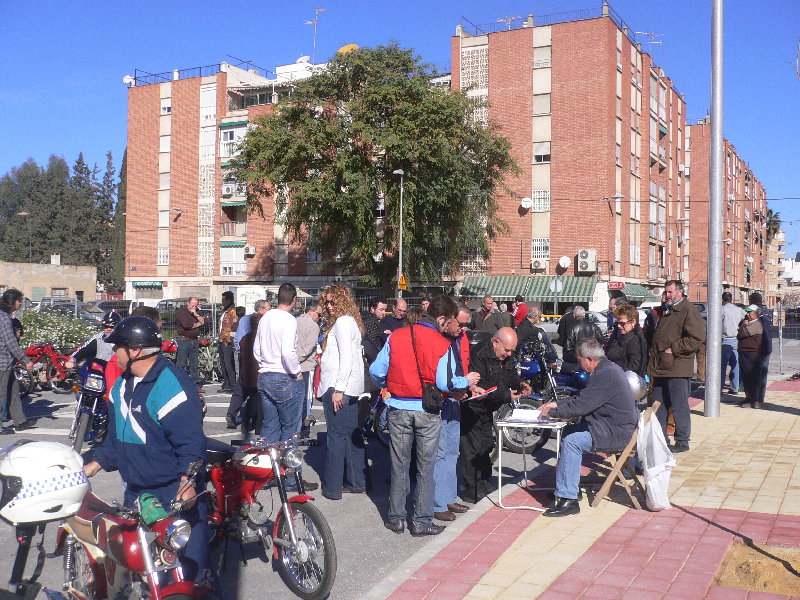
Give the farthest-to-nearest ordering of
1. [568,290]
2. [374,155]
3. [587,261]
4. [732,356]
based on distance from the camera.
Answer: [587,261], [568,290], [374,155], [732,356]

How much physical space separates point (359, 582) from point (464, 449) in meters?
2.40

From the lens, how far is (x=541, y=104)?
144 feet

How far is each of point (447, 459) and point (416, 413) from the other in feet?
2.94

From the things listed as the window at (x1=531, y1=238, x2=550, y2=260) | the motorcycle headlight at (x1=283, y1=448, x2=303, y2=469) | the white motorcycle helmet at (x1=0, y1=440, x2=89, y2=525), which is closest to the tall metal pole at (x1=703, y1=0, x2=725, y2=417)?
the motorcycle headlight at (x1=283, y1=448, x2=303, y2=469)

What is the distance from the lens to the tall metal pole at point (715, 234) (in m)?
11.8

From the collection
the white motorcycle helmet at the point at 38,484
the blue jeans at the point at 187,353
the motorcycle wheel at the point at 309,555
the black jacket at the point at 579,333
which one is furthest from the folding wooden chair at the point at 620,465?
the blue jeans at the point at 187,353

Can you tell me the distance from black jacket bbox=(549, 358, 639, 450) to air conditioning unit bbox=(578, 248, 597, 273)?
36271 millimetres

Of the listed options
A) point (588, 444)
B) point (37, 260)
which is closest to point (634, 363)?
point (588, 444)

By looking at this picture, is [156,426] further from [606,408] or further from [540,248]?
[540,248]

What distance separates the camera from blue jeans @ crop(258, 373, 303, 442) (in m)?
7.56

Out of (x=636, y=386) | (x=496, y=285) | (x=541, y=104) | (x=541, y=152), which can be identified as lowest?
(x=636, y=386)

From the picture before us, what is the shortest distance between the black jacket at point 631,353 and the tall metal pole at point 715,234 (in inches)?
122

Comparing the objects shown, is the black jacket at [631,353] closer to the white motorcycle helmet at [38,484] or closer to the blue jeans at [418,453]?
the blue jeans at [418,453]

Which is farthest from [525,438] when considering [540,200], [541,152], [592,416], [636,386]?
[541,152]
